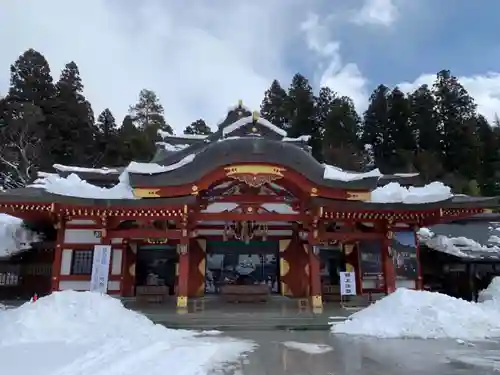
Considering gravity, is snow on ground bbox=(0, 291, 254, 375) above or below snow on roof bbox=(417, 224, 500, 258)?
below

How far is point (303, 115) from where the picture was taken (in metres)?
46.0

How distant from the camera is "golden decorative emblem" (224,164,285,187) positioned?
11.4 meters

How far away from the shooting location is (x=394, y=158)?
136 ft

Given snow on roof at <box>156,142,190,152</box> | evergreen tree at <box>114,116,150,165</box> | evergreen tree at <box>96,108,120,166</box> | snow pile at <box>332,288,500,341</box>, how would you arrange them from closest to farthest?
snow pile at <box>332,288,500,341</box>
snow on roof at <box>156,142,190,152</box>
evergreen tree at <box>114,116,150,165</box>
evergreen tree at <box>96,108,120,166</box>

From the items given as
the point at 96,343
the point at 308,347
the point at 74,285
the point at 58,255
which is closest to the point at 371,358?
the point at 308,347

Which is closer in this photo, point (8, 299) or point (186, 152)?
point (8, 299)

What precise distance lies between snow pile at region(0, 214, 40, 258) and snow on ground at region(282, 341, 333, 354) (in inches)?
412

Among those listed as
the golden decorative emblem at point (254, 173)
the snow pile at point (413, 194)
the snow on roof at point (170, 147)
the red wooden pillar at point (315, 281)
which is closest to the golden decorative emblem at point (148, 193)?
the golden decorative emblem at point (254, 173)

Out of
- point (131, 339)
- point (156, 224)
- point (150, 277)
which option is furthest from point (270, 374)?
point (150, 277)

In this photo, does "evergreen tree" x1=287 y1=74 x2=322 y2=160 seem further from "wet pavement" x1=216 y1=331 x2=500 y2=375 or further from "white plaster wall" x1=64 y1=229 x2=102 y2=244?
"wet pavement" x1=216 y1=331 x2=500 y2=375

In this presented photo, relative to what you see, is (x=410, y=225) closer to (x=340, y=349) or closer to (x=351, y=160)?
(x=340, y=349)

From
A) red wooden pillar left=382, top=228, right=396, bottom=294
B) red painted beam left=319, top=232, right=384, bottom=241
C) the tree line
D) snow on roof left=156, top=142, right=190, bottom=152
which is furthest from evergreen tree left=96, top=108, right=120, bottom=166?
red wooden pillar left=382, top=228, right=396, bottom=294

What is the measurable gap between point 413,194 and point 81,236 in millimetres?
10855

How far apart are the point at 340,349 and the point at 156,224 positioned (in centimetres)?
756
